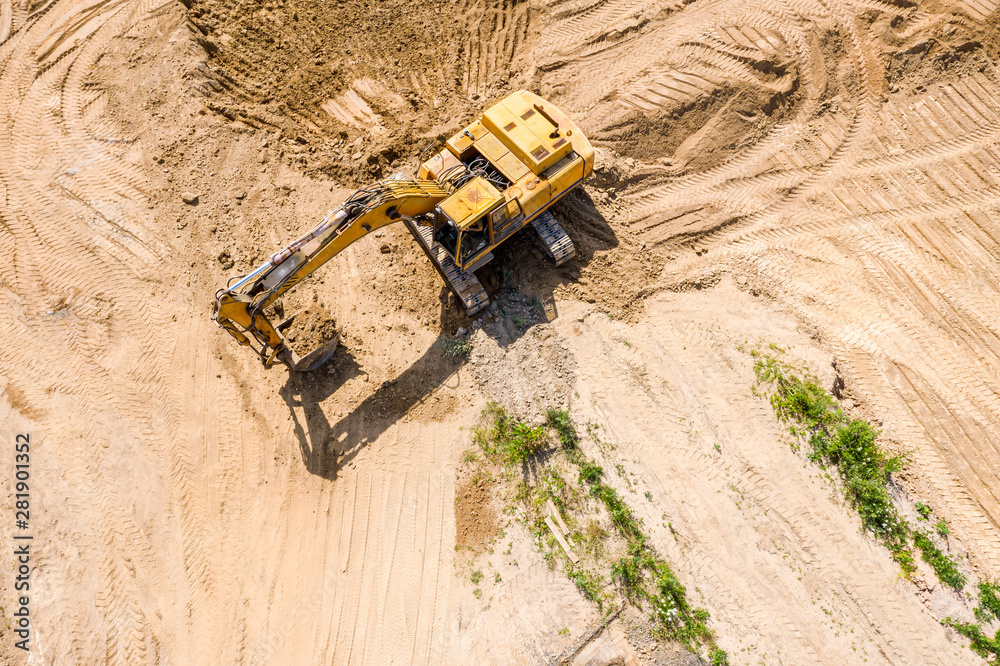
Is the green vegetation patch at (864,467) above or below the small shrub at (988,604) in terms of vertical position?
above

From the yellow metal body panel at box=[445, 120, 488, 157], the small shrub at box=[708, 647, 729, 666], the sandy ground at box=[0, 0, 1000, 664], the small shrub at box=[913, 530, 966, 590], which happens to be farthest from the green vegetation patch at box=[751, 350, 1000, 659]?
the yellow metal body panel at box=[445, 120, 488, 157]

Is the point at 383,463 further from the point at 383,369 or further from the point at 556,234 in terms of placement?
the point at 556,234

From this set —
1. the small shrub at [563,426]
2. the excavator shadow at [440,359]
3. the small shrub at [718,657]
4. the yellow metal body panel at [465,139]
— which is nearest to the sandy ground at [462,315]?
the excavator shadow at [440,359]

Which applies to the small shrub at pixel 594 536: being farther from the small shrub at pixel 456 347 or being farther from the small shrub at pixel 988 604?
the small shrub at pixel 988 604

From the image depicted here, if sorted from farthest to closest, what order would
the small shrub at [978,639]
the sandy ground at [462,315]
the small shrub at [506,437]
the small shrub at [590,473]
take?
the small shrub at [506,437] < the small shrub at [590,473] < the sandy ground at [462,315] < the small shrub at [978,639]

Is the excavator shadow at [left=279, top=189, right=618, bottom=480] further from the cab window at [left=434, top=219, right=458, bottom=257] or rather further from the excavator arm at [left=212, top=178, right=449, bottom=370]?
the excavator arm at [left=212, top=178, right=449, bottom=370]

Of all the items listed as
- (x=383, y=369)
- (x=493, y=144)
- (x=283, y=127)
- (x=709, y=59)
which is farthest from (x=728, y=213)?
(x=283, y=127)

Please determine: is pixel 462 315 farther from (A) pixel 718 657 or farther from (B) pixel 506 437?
(A) pixel 718 657
